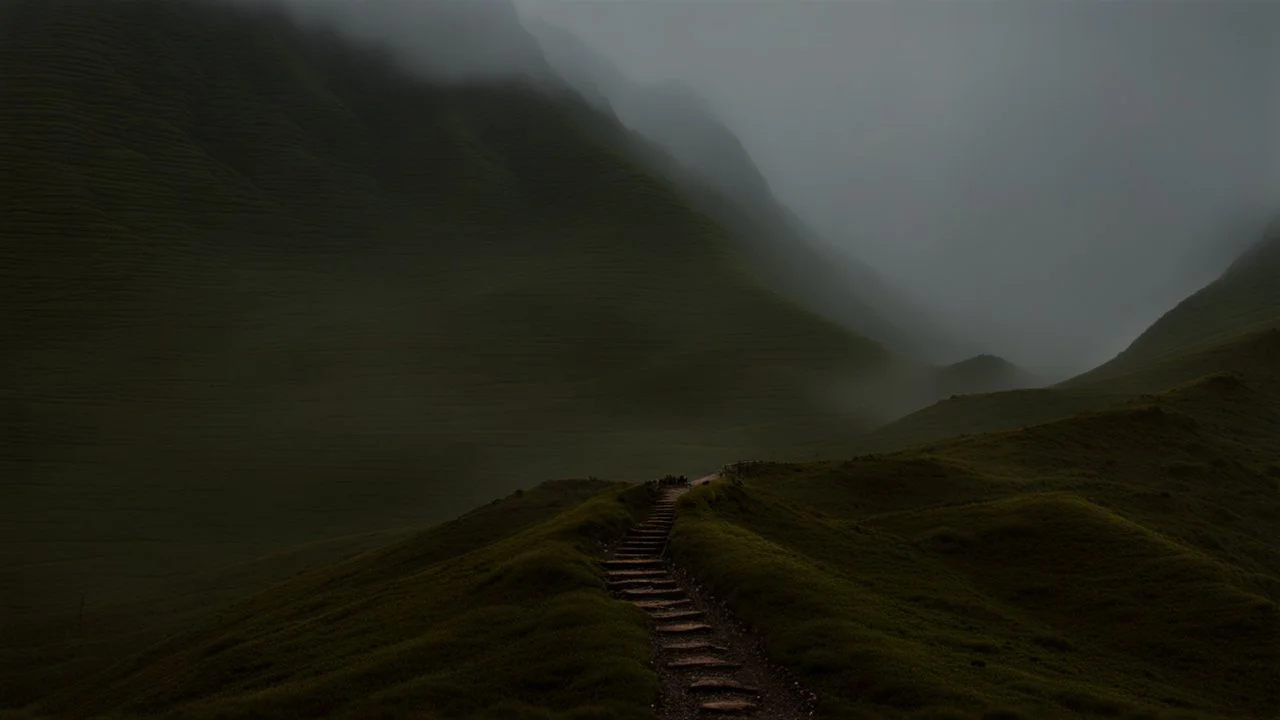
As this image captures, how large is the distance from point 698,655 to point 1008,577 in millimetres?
20085

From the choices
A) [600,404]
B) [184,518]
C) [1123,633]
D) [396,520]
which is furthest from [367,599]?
[600,404]

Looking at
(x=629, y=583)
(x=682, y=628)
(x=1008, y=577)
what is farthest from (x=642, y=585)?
(x=1008, y=577)

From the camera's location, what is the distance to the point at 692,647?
73.6ft

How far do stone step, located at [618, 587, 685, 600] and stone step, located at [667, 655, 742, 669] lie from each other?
4973 millimetres

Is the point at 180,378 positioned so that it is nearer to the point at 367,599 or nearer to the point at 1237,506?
the point at 367,599

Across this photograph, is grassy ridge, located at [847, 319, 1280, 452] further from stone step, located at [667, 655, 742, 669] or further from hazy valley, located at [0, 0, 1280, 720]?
stone step, located at [667, 655, 742, 669]

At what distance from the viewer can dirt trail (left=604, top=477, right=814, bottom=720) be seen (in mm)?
19391

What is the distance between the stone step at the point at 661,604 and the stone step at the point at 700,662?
3672 millimetres

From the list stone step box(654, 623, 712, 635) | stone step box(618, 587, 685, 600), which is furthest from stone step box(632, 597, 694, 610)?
stone step box(654, 623, 712, 635)

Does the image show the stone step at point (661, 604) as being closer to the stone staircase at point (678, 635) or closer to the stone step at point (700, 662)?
the stone staircase at point (678, 635)

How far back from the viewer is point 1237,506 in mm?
59094

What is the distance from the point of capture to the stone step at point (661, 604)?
25.7m

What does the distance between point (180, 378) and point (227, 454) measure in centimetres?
3019

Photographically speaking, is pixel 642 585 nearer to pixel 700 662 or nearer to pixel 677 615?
pixel 677 615
